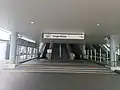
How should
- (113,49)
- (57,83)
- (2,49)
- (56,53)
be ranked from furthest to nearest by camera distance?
1. (56,53)
2. (2,49)
3. (113,49)
4. (57,83)

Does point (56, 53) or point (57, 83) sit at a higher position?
point (56, 53)

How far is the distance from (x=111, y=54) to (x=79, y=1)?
9.56 metres

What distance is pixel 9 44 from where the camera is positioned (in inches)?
526

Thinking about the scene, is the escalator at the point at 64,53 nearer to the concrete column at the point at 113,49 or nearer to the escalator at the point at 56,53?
the escalator at the point at 56,53

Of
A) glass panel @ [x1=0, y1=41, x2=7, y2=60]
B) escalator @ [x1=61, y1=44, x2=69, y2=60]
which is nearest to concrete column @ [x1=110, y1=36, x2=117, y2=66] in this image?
glass panel @ [x1=0, y1=41, x2=7, y2=60]

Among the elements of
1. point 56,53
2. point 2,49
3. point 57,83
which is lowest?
point 57,83

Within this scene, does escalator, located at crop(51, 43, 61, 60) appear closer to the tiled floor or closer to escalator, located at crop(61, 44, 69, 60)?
escalator, located at crop(61, 44, 69, 60)

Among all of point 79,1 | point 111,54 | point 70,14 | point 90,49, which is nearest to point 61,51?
point 90,49

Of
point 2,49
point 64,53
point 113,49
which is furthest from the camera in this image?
point 64,53

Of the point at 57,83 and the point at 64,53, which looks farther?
the point at 64,53

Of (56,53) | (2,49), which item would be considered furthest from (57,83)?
(56,53)

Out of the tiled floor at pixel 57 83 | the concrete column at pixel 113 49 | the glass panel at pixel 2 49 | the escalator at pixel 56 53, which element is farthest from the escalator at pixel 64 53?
the tiled floor at pixel 57 83

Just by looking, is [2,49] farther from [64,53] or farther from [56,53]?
[64,53]

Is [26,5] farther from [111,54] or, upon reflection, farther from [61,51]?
[61,51]
